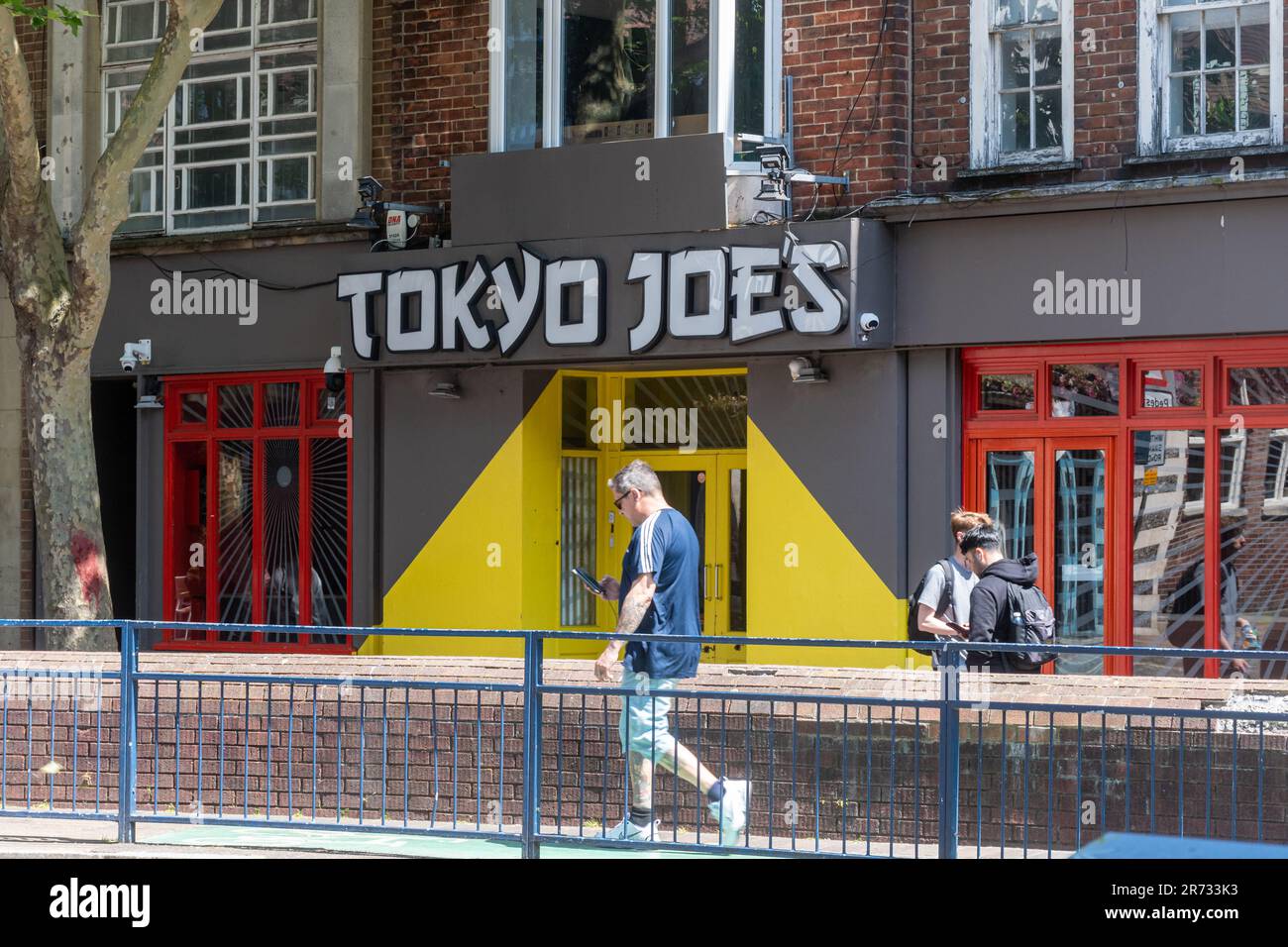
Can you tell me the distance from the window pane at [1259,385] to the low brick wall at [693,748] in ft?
13.0

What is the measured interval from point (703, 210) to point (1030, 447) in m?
3.15

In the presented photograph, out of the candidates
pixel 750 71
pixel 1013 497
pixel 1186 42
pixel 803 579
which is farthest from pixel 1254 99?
pixel 803 579

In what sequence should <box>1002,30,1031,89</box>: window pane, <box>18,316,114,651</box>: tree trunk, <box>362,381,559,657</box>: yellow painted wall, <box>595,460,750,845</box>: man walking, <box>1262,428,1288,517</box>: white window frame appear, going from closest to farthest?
<box>595,460,750,845</box>: man walking < <box>1262,428,1288,517</box>: white window frame < <box>18,316,114,651</box>: tree trunk < <box>1002,30,1031,89</box>: window pane < <box>362,381,559,657</box>: yellow painted wall

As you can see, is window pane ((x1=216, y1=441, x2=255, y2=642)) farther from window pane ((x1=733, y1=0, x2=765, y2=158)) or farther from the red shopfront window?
window pane ((x1=733, y1=0, x2=765, y2=158))

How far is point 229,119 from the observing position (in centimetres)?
1755

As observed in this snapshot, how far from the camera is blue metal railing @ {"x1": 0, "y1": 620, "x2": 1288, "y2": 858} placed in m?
8.34

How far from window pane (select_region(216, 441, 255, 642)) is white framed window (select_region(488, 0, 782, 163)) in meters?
4.10

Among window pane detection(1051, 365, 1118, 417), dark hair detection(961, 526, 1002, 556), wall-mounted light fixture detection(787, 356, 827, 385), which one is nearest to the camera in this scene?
dark hair detection(961, 526, 1002, 556)

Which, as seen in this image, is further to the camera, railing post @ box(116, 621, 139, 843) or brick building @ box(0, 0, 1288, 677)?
brick building @ box(0, 0, 1288, 677)

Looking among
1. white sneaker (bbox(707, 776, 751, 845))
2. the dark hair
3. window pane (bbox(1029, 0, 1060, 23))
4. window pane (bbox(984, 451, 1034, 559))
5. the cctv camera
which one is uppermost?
window pane (bbox(1029, 0, 1060, 23))

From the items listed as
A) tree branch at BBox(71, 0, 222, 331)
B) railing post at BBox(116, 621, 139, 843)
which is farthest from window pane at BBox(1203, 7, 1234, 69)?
railing post at BBox(116, 621, 139, 843)

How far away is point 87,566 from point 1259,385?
28.5ft

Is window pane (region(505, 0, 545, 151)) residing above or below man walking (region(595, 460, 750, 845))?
above

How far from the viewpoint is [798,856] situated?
857 cm
